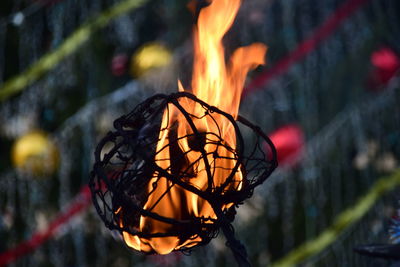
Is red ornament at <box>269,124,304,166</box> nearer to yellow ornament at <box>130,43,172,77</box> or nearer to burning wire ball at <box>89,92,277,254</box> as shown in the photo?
yellow ornament at <box>130,43,172,77</box>

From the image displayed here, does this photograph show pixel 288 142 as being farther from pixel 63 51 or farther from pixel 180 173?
pixel 180 173

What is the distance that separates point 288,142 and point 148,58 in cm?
92

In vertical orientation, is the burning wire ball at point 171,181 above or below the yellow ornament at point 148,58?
below

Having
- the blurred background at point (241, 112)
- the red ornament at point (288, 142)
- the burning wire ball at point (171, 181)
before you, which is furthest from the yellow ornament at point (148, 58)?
the burning wire ball at point (171, 181)

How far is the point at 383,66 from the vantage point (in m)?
3.66

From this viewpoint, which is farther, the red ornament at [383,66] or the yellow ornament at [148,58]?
the red ornament at [383,66]

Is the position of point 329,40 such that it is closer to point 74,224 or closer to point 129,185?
point 74,224

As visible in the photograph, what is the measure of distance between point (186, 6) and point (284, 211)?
1.28 m

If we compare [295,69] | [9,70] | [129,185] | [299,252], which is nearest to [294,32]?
[295,69]

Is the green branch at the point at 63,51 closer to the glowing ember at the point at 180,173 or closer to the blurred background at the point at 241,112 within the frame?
the blurred background at the point at 241,112

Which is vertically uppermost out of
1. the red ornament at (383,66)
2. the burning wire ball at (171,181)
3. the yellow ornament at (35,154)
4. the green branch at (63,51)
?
the green branch at (63,51)

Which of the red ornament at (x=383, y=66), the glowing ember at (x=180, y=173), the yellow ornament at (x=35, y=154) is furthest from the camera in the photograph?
the red ornament at (x=383, y=66)

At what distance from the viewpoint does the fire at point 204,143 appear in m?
1.65

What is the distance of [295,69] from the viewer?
3.52m
